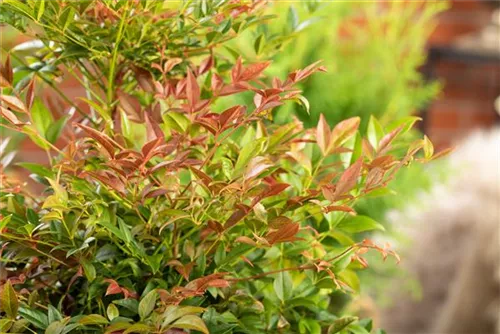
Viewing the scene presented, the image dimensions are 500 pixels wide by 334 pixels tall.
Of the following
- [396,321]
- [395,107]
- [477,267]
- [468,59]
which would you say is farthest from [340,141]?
[468,59]

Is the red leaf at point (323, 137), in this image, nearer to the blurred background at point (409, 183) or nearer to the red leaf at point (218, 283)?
the red leaf at point (218, 283)

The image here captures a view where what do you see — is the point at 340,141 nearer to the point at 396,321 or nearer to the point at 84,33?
the point at 84,33

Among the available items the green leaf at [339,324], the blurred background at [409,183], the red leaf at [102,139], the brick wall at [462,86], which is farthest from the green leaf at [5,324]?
the brick wall at [462,86]

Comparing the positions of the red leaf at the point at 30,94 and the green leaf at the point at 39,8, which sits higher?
the green leaf at the point at 39,8

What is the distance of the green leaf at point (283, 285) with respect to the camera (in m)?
0.58

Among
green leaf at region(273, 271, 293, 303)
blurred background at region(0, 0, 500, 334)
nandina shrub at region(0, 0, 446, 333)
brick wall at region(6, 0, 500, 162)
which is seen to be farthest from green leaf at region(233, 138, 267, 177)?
brick wall at region(6, 0, 500, 162)

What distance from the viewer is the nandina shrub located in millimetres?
506

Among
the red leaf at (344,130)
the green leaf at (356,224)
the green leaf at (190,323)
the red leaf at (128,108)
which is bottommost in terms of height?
the green leaf at (356,224)

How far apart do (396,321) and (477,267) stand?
26 centimetres

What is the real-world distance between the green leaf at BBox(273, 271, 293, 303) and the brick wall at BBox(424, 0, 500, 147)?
8.53 ft

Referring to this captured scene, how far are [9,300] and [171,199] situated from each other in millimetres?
116

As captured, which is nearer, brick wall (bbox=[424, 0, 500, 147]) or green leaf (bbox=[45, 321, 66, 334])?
green leaf (bbox=[45, 321, 66, 334])

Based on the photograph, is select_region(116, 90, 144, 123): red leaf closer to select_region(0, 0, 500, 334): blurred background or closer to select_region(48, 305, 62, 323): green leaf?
select_region(48, 305, 62, 323): green leaf

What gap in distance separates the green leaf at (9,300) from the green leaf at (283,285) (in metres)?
0.17
